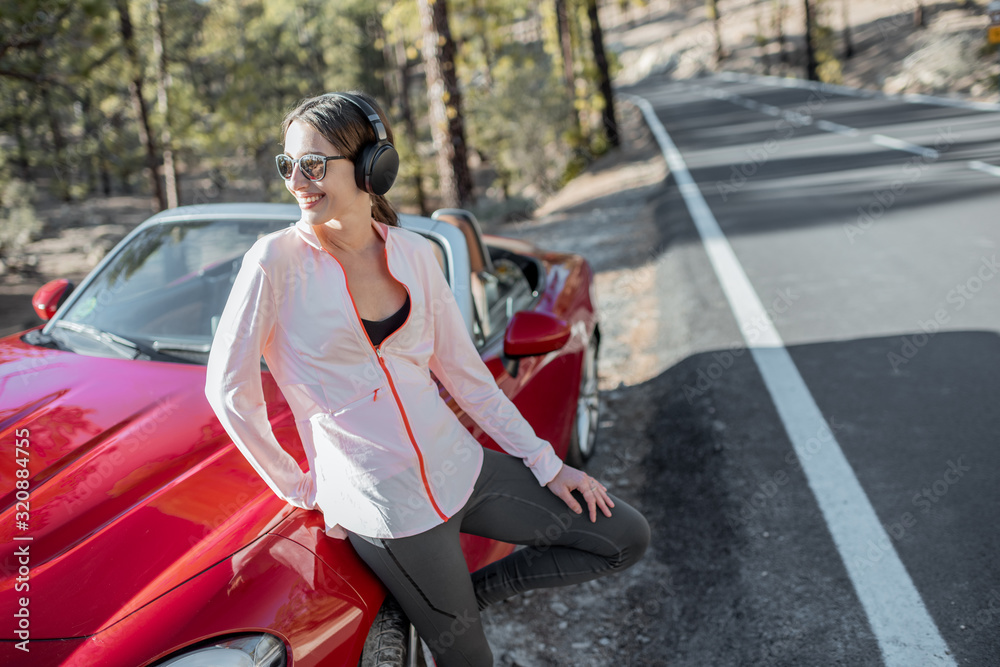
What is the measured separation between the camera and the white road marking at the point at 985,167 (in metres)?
9.94

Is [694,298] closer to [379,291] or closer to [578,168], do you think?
[379,291]

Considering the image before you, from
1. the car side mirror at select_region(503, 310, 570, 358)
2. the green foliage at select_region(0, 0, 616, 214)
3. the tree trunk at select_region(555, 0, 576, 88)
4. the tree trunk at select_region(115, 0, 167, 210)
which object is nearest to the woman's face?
the car side mirror at select_region(503, 310, 570, 358)

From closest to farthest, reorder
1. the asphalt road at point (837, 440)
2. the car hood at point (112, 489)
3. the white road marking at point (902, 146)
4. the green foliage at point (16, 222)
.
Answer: the car hood at point (112, 489)
the asphalt road at point (837, 440)
the white road marking at point (902, 146)
the green foliage at point (16, 222)

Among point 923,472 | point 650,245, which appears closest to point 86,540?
point 923,472

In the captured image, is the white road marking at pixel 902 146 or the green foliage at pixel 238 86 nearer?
the green foliage at pixel 238 86

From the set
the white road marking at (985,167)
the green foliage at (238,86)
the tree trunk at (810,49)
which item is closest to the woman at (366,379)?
the green foliage at (238,86)

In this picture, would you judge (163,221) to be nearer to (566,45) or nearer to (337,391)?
(337,391)

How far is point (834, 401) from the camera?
176 inches

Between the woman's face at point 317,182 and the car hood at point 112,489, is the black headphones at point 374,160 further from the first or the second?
the car hood at point 112,489

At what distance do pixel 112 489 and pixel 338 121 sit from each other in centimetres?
117

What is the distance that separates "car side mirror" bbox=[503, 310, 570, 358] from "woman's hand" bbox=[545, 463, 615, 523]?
681mm

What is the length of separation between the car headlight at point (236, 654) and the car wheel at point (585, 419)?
2.22 metres

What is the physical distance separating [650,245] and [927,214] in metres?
2.93

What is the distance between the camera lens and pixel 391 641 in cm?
207
